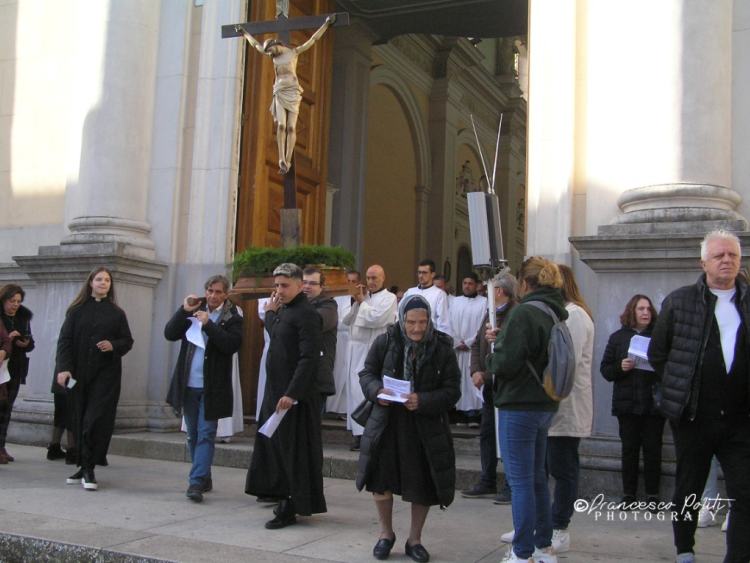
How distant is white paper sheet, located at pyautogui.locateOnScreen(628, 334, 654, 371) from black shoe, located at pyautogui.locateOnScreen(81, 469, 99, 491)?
431 cm

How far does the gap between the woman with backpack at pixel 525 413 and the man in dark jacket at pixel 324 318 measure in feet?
10.7

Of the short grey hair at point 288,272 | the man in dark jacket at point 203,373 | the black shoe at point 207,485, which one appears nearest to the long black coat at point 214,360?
the man in dark jacket at point 203,373

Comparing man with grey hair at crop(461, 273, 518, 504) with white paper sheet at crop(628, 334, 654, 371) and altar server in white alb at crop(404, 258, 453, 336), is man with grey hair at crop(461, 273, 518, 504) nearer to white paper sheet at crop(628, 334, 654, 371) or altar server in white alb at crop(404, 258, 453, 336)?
white paper sheet at crop(628, 334, 654, 371)

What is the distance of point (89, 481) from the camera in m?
7.05

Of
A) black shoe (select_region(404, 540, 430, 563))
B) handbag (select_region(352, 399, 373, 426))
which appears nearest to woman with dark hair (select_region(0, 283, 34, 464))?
handbag (select_region(352, 399, 373, 426))

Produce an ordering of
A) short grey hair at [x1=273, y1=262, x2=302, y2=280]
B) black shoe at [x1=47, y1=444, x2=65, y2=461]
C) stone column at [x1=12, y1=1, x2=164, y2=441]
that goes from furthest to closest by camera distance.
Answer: stone column at [x1=12, y1=1, x2=164, y2=441] < black shoe at [x1=47, y1=444, x2=65, y2=461] < short grey hair at [x1=273, y1=262, x2=302, y2=280]

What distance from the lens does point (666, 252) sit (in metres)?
6.98

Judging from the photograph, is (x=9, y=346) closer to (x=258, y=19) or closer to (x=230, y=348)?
(x=230, y=348)

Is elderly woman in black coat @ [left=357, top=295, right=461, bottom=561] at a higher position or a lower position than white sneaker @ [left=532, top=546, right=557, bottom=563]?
higher

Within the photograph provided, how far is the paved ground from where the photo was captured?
16.9 ft

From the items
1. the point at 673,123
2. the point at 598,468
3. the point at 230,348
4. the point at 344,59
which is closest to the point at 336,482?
the point at 230,348

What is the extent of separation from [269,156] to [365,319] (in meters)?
2.74

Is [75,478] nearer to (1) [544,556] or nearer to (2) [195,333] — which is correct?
(2) [195,333]

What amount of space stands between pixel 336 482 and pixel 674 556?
129 inches
